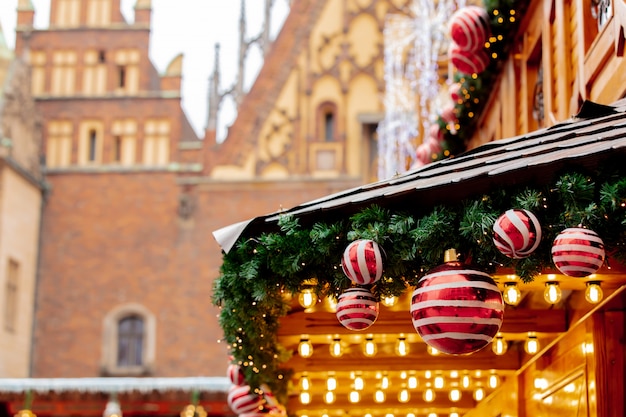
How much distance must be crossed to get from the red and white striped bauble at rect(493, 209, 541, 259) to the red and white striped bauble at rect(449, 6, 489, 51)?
4890 mm

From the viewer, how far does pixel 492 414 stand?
337 inches

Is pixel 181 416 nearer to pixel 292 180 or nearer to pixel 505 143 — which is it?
pixel 292 180

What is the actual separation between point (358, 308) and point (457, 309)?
1.94ft

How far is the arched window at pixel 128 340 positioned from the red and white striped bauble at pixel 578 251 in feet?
60.3

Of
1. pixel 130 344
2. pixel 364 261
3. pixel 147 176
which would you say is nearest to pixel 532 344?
pixel 364 261

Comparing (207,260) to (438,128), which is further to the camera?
(207,260)

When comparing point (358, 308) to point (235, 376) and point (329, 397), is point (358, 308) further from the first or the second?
point (329, 397)

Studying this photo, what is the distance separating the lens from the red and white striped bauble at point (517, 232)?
159 inches

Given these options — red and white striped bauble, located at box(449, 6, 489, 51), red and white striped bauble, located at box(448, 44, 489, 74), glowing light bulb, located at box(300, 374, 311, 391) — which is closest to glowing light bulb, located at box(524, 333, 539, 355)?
glowing light bulb, located at box(300, 374, 311, 391)

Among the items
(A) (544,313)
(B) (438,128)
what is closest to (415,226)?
(A) (544,313)

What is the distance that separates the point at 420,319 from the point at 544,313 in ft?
7.76

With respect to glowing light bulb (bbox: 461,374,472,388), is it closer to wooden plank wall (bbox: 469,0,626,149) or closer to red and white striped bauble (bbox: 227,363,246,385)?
red and white striped bauble (bbox: 227,363,246,385)

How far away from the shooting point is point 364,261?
439 centimetres

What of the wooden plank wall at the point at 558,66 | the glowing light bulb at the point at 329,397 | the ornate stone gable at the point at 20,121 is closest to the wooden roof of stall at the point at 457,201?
the glowing light bulb at the point at 329,397
